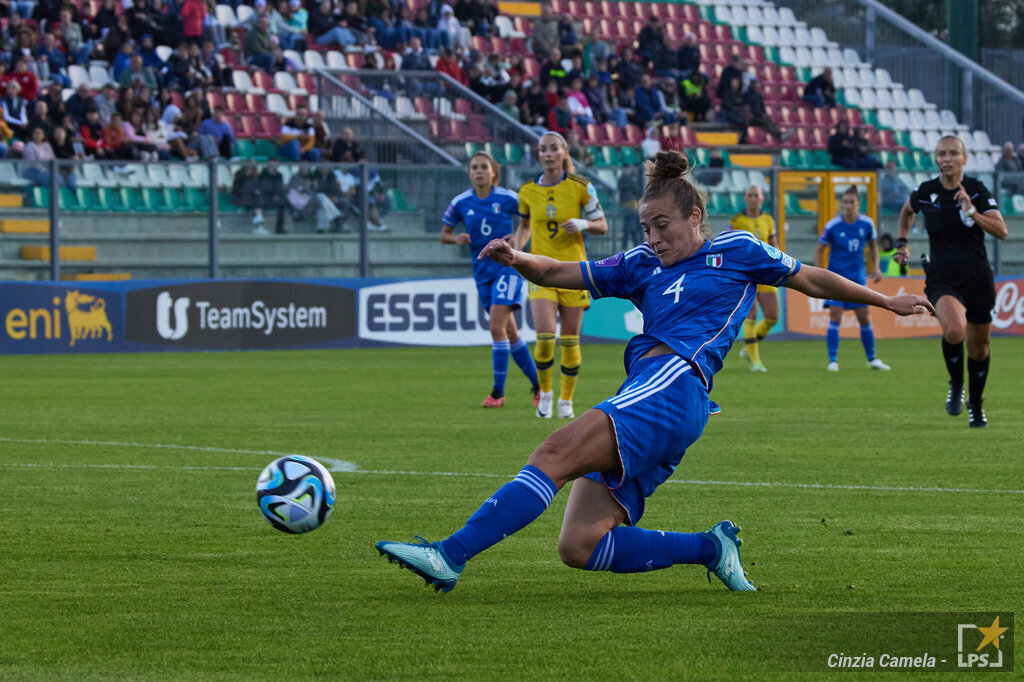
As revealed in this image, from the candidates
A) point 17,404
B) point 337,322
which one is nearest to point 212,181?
point 337,322

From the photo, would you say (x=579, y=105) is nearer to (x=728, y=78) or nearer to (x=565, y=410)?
(x=728, y=78)

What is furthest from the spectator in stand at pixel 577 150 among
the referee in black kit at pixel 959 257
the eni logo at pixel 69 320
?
the referee in black kit at pixel 959 257

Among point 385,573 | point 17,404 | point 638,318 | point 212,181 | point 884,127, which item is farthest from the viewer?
point 884,127

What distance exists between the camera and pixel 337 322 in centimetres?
2422

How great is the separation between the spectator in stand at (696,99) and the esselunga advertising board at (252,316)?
772cm

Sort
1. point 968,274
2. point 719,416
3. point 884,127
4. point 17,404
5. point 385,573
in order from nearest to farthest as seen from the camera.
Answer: point 385,573, point 968,274, point 719,416, point 17,404, point 884,127

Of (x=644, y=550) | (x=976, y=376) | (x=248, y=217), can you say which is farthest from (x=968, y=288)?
(x=248, y=217)

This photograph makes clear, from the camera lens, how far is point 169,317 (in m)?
23.1

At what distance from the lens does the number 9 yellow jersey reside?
1327 cm

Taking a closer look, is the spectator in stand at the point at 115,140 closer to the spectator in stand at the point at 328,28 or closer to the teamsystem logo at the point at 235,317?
the teamsystem logo at the point at 235,317

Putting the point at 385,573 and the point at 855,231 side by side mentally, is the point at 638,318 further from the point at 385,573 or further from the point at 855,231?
the point at 385,573

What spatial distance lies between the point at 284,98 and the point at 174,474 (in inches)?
767

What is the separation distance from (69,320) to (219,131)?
4309 millimetres

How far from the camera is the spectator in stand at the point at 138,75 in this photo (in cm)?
2536
